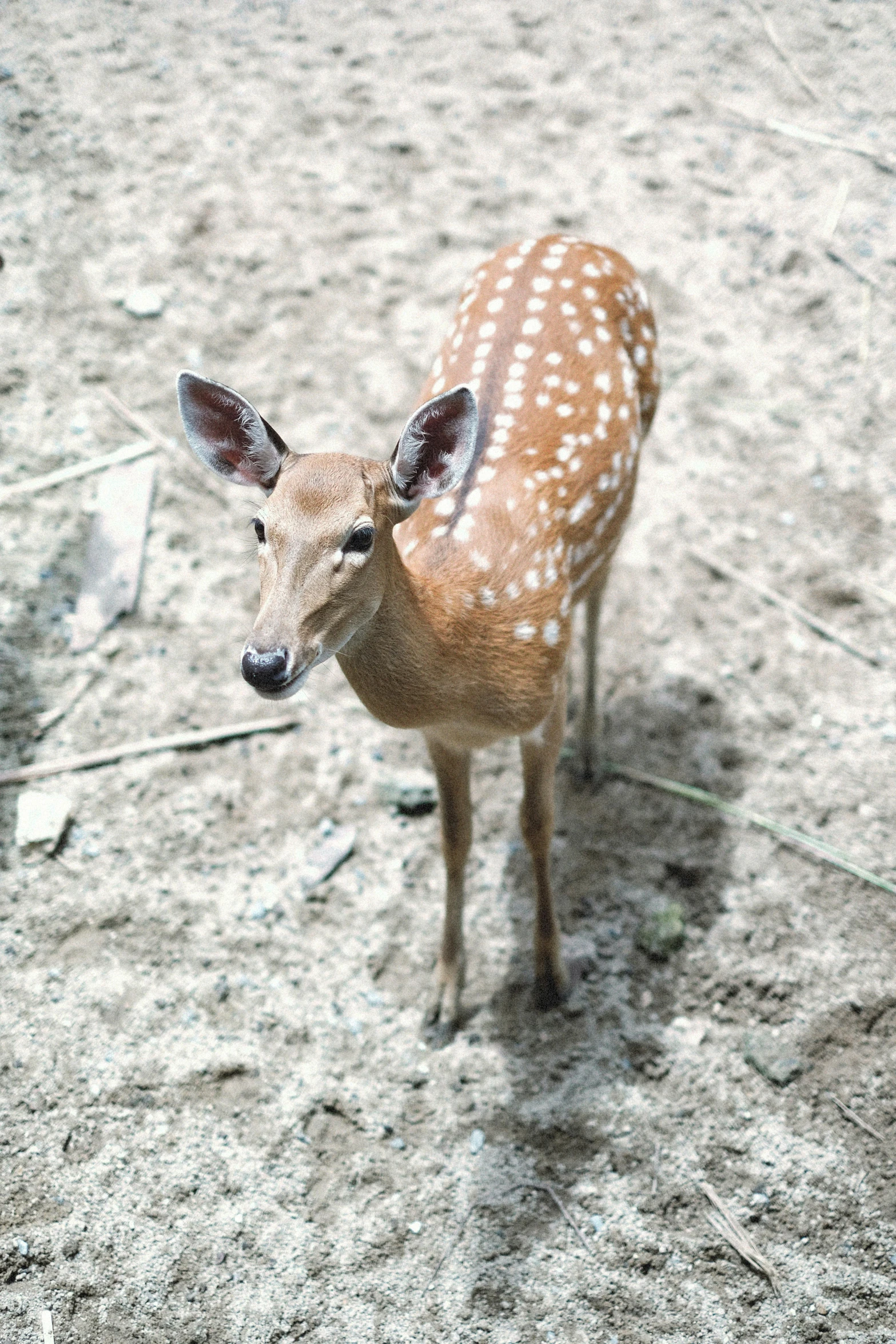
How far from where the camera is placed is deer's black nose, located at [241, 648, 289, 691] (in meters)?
1.96

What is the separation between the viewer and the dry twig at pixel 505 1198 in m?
2.67

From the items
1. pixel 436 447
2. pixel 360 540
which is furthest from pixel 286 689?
pixel 436 447

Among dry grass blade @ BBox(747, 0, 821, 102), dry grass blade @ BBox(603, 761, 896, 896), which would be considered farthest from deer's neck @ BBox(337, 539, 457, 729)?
dry grass blade @ BBox(747, 0, 821, 102)

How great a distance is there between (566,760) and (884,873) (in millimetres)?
1090

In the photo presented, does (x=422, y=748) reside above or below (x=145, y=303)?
below

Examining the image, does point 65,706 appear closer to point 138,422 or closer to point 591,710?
point 138,422

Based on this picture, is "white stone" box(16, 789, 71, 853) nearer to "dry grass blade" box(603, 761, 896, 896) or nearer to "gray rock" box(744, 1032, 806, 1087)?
"dry grass blade" box(603, 761, 896, 896)

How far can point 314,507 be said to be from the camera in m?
2.13

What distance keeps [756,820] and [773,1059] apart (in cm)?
80

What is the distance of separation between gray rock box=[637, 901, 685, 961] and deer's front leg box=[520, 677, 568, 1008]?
29 cm

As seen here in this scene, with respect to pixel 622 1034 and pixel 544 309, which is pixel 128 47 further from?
pixel 622 1034

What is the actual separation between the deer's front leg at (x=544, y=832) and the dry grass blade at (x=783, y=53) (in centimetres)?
433

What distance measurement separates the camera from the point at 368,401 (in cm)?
442

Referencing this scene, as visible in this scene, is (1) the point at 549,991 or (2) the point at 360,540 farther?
(1) the point at 549,991
